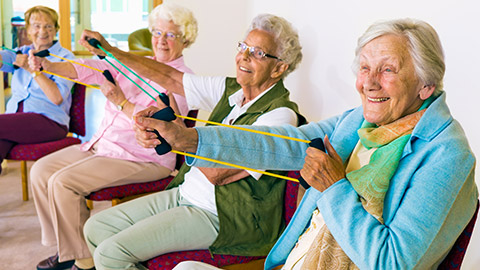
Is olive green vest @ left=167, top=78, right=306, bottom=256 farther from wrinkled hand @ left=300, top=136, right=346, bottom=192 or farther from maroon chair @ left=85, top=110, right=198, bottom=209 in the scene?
maroon chair @ left=85, top=110, right=198, bottom=209

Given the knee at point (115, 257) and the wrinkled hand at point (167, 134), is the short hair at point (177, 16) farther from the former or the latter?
the wrinkled hand at point (167, 134)

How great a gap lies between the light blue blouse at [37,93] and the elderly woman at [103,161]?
0.36m

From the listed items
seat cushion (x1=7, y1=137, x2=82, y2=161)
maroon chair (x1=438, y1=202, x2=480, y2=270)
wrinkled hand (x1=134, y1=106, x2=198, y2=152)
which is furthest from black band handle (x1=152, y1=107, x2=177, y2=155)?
seat cushion (x1=7, y1=137, x2=82, y2=161)

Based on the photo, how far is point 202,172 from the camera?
5.92 ft

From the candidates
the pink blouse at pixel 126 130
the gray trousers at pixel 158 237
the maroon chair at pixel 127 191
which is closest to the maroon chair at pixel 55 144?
the pink blouse at pixel 126 130

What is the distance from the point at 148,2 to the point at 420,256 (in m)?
3.63

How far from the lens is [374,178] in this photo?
1159 mm

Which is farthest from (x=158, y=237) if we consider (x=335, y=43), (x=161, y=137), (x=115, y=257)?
(x=335, y=43)

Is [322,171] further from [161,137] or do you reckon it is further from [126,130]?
[126,130]

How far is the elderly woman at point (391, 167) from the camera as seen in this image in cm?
108

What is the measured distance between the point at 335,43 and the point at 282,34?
0.57 m

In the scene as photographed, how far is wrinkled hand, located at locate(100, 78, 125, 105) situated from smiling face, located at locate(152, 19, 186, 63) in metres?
0.30

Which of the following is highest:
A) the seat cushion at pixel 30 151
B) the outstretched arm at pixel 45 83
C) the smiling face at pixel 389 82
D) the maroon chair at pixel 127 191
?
the smiling face at pixel 389 82

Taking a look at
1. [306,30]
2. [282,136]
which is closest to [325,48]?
[306,30]
